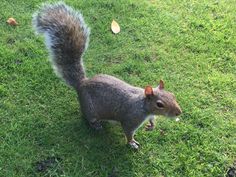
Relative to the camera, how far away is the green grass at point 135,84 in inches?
136

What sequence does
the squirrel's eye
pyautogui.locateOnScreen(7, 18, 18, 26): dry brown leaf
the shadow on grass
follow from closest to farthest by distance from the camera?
the squirrel's eye
the shadow on grass
pyautogui.locateOnScreen(7, 18, 18, 26): dry brown leaf

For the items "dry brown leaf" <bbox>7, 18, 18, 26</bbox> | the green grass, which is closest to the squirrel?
the green grass

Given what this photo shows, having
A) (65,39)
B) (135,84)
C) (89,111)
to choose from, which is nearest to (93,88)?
(89,111)

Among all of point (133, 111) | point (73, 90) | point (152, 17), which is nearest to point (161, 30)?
point (152, 17)

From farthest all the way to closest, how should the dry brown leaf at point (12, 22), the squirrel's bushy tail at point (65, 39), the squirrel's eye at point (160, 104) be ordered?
1. the dry brown leaf at point (12, 22)
2. the squirrel's bushy tail at point (65, 39)
3. the squirrel's eye at point (160, 104)

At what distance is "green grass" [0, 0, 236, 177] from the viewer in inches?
136

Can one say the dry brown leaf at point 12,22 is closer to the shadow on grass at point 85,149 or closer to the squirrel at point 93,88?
the squirrel at point 93,88

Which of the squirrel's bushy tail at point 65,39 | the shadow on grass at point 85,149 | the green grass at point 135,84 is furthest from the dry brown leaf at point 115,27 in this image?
the shadow on grass at point 85,149

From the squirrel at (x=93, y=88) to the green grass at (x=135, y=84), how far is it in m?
0.21

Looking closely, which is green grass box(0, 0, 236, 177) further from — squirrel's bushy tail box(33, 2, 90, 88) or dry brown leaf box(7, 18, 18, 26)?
squirrel's bushy tail box(33, 2, 90, 88)

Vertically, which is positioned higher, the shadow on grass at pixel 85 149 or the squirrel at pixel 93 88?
the squirrel at pixel 93 88

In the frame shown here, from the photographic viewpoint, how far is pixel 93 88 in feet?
11.3

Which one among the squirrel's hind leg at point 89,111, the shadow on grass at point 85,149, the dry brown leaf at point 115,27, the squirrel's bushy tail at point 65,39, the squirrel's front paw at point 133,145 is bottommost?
the shadow on grass at point 85,149

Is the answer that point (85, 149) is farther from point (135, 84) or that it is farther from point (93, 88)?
point (135, 84)
